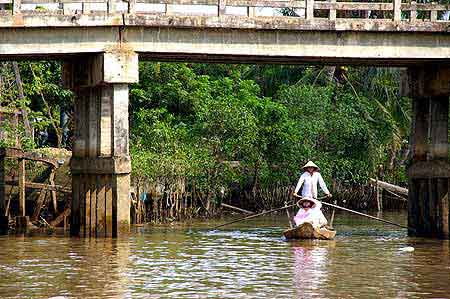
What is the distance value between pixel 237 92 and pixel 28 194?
13597 mm

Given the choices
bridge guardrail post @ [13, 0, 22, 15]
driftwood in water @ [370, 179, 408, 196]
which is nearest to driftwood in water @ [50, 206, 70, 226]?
bridge guardrail post @ [13, 0, 22, 15]

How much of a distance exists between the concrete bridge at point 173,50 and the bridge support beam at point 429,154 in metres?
0.03

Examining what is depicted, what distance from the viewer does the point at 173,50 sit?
27203 millimetres

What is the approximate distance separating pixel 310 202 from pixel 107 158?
5.15m

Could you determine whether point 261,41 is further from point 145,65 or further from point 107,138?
point 145,65

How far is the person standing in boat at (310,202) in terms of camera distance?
27.2m

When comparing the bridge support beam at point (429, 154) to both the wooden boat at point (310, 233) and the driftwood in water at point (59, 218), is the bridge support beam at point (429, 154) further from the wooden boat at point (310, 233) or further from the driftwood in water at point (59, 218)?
the driftwood in water at point (59, 218)

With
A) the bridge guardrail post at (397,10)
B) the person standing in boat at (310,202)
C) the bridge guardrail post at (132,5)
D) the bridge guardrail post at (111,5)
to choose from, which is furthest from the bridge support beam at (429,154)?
the bridge guardrail post at (111,5)

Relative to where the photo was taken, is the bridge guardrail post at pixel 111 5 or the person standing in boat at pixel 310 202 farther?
the person standing in boat at pixel 310 202

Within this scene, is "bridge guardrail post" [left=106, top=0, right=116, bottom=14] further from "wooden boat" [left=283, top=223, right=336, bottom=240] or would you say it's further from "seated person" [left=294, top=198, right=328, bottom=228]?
"wooden boat" [left=283, top=223, right=336, bottom=240]

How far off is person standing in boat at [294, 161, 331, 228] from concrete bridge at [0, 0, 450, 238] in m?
3.07

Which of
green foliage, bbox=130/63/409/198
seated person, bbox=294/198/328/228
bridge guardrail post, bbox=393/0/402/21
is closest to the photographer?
seated person, bbox=294/198/328/228

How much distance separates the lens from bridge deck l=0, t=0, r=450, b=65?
2622cm

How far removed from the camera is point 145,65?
44.5 metres
